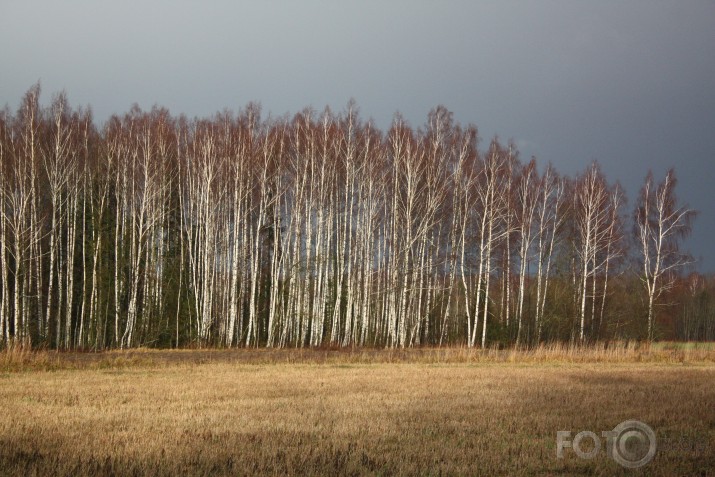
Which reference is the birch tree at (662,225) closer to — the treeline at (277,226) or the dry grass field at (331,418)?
the treeline at (277,226)

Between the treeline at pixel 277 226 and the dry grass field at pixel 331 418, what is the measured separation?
12808 mm

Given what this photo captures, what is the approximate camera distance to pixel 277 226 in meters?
34.6

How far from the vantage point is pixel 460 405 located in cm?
1213

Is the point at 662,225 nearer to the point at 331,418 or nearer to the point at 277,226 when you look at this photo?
the point at 277,226

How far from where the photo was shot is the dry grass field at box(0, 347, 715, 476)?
750 cm

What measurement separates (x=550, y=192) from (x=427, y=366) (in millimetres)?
21144

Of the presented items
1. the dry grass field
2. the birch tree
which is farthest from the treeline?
the dry grass field

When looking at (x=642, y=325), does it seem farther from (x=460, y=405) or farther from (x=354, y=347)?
(x=460, y=405)

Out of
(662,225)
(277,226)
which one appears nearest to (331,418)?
(277,226)

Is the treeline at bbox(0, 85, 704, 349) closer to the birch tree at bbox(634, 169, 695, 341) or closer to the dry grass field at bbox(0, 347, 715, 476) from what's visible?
the birch tree at bbox(634, 169, 695, 341)

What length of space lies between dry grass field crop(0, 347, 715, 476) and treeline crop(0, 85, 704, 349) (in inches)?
504

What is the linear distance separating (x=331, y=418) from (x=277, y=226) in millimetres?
24537

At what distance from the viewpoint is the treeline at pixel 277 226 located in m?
32.0

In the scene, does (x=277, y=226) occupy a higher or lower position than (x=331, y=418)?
higher
